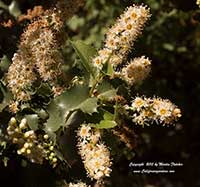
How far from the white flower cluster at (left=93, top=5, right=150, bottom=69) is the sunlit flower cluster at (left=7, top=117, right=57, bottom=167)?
311mm

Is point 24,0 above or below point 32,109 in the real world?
above

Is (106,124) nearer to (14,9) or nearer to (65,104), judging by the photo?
(65,104)

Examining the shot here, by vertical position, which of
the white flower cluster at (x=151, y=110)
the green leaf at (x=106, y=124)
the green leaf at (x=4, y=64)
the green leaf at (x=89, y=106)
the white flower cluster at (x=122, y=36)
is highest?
the green leaf at (x=4, y=64)

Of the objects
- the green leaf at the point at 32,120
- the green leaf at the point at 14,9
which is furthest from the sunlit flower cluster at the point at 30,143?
the green leaf at the point at 14,9

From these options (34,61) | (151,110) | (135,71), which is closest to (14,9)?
(34,61)

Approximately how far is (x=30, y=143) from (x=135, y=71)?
1.53 feet

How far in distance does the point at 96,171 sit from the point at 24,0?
3.98ft

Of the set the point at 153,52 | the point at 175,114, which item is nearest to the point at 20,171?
the point at 175,114

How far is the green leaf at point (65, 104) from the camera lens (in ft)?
6.22

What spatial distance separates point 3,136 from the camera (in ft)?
6.78

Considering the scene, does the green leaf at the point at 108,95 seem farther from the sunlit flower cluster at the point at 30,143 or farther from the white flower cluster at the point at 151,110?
the sunlit flower cluster at the point at 30,143

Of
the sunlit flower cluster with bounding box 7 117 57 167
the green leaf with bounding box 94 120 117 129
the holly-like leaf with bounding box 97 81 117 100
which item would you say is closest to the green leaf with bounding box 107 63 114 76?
the holly-like leaf with bounding box 97 81 117 100

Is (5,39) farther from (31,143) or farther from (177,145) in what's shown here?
(177,145)

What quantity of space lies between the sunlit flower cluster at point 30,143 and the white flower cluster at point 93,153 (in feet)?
0.33
